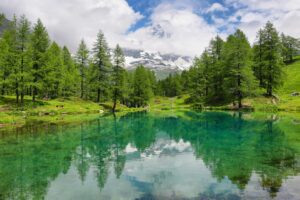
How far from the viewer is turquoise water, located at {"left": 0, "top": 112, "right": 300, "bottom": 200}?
13898mm

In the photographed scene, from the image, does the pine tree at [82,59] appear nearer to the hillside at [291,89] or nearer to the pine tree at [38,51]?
the pine tree at [38,51]

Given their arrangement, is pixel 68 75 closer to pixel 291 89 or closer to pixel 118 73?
pixel 118 73

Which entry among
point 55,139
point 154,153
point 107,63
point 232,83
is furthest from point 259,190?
point 107,63

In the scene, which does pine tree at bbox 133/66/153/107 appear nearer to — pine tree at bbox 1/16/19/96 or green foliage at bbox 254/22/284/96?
green foliage at bbox 254/22/284/96

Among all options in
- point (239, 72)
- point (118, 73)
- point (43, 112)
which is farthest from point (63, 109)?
point (239, 72)

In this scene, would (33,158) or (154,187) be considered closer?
(154,187)

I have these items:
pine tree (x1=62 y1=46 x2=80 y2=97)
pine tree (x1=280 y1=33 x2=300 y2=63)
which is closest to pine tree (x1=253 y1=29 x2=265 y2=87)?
pine tree (x1=62 y1=46 x2=80 y2=97)

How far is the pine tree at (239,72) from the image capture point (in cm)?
7069

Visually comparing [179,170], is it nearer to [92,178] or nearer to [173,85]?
[92,178]

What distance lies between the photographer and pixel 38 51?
67062 mm

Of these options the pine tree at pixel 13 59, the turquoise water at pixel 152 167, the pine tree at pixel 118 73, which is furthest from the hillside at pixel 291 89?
the pine tree at pixel 13 59

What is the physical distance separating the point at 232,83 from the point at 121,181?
63.5 meters

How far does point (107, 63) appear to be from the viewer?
81000 millimetres

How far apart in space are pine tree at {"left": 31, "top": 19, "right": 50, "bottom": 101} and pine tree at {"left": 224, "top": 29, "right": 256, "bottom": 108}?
155 feet
